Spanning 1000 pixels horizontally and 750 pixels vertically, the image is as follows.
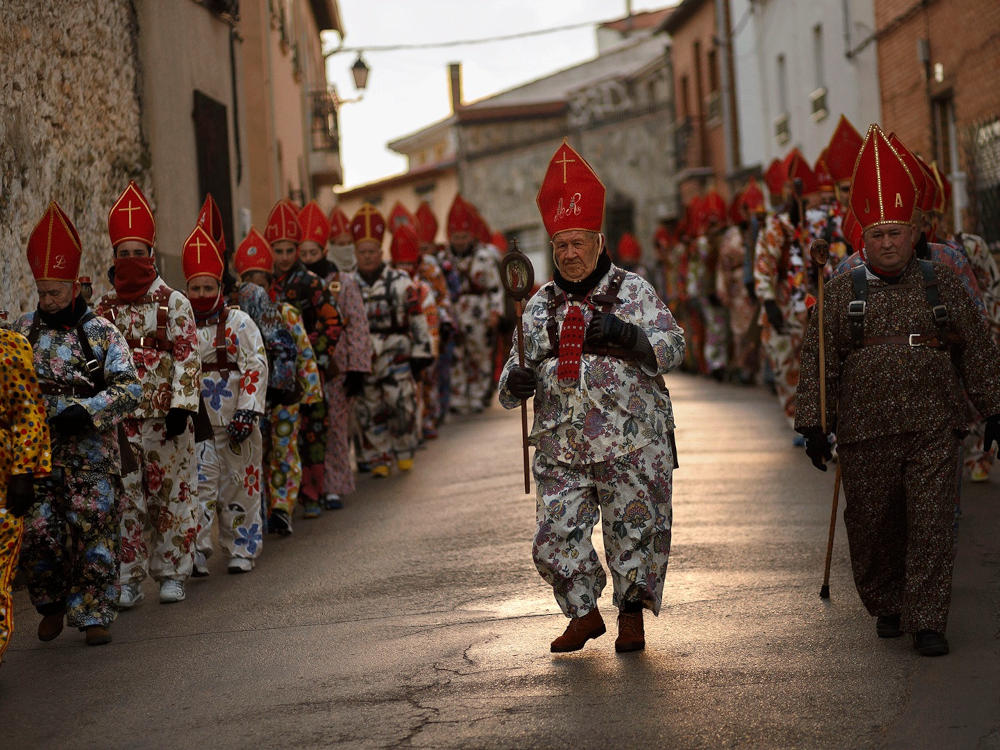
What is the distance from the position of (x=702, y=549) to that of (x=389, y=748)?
4.07 metres

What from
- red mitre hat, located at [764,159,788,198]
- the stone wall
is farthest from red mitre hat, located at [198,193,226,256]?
red mitre hat, located at [764,159,788,198]

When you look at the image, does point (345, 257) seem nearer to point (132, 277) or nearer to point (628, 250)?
point (132, 277)

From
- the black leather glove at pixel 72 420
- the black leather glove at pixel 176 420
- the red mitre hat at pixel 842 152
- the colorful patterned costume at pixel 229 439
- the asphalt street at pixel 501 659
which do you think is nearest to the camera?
the asphalt street at pixel 501 659

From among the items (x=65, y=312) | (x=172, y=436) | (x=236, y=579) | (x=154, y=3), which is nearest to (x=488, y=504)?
(x=236, y=579)

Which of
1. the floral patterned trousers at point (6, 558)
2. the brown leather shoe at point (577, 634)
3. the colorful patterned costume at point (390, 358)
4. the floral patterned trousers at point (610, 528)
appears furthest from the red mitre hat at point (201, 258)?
the colorful patterned costume at point (390, 358)

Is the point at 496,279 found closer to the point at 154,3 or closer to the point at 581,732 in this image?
the point at 154,3

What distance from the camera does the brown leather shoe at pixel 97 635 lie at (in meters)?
7.71

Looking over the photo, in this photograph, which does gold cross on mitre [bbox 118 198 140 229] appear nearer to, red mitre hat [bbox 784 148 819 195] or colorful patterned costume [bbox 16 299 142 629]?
colorful patterned costume [bbox 16 299 142 629]

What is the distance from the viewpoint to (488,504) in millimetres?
11750

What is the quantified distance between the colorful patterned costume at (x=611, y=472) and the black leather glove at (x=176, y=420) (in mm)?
2351


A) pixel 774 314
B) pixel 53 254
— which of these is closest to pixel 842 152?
pixel 774 314

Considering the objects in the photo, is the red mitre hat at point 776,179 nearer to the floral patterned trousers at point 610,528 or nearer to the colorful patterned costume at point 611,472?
the colorful patterned costume at point 611,472

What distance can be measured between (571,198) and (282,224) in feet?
17.5

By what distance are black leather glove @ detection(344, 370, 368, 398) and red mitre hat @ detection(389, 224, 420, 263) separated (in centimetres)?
401
